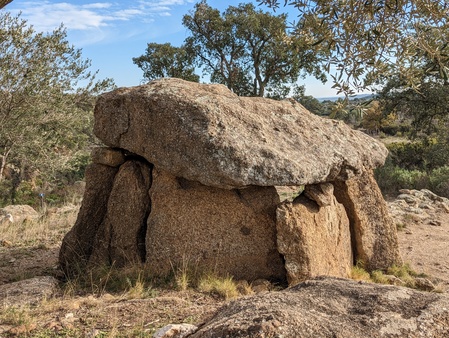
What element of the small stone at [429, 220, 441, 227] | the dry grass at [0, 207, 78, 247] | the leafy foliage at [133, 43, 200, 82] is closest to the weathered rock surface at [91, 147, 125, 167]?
the dry grass at [0, 207, 78, 247]

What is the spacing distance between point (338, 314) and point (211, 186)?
14.1 ft

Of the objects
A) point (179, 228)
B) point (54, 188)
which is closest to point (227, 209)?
point (179, 228)

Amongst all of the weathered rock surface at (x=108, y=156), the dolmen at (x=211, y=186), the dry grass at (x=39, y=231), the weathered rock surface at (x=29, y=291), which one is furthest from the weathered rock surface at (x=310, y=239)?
the dry grass at (x=39, y=231)

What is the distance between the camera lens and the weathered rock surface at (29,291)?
554 cm

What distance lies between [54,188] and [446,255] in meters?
15.4

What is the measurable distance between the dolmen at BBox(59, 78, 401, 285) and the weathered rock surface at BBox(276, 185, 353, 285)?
0.6 inches

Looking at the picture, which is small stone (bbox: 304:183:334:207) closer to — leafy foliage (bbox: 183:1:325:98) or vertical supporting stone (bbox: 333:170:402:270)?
vertical supporting stone (bbox: 333:170:402:270)

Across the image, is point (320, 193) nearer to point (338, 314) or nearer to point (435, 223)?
point (338, 314)

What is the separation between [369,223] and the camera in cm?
825

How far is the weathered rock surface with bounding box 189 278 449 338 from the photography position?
245 cm

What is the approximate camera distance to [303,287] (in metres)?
3.38

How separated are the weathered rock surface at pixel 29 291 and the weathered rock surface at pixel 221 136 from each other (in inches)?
84.5

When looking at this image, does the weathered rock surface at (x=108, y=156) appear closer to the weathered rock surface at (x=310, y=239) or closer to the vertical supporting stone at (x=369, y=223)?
the weathered rock surface at (x=310, y=239)

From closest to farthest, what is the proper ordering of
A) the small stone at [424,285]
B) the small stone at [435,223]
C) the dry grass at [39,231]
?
the small stone at [424,285] < the dry grass at [39,231] < the small stone at [435,223]
